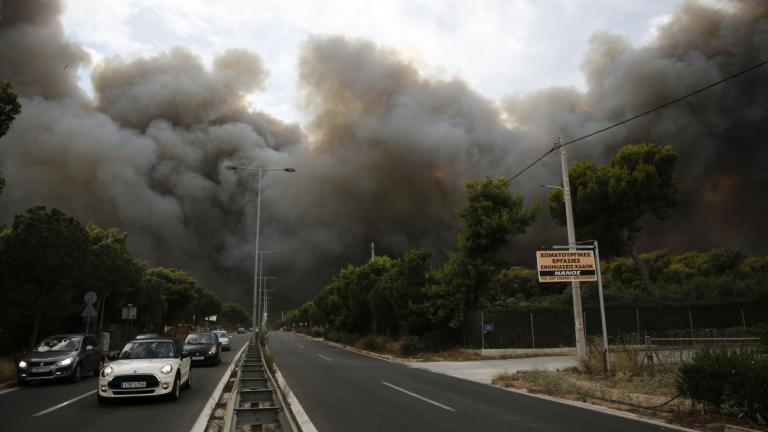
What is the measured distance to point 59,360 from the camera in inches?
610

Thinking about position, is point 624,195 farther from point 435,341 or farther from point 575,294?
point 575,294

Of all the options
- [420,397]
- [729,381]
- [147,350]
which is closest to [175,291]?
[147,350]

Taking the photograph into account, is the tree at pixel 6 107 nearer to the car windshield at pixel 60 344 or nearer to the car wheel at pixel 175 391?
the car windshield at pixel 60 344

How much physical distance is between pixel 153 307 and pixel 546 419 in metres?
47.3

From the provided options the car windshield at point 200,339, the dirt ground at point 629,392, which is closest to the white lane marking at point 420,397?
the dirt ground at point 629,392

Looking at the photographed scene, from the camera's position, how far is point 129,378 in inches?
418

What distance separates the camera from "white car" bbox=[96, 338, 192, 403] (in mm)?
10547

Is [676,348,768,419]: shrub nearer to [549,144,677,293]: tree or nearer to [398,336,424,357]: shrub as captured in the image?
[398,336,424,357]: shrub

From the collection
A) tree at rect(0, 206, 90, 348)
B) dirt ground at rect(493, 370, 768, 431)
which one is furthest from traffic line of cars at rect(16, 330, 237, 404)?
dirt ground at rect(493, 370, 768, 431)

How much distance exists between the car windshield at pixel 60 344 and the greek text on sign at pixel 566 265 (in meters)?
16.7

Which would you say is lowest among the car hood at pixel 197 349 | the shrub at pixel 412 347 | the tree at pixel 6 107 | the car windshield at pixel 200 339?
the shrub at pixel 412 347

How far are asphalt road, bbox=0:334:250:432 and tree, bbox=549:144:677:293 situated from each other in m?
33.4

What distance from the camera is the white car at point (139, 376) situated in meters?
10.5

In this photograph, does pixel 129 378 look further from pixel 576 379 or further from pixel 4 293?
pixel 4 293
